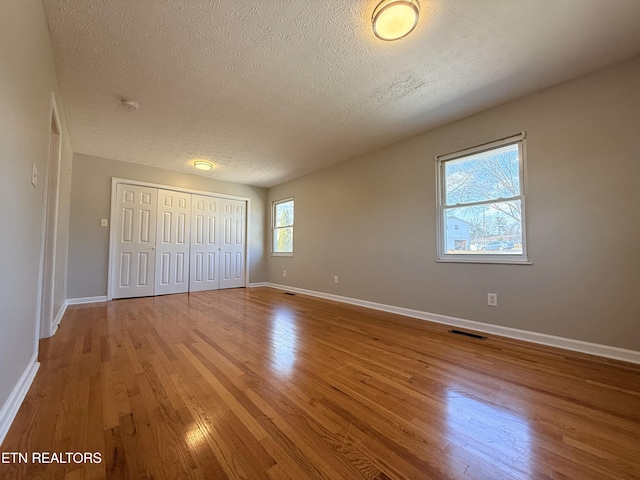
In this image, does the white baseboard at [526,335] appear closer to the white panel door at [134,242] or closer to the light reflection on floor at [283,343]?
the light reflection on floor at [283,343]

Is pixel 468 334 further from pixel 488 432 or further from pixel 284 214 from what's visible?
pixel 284 214

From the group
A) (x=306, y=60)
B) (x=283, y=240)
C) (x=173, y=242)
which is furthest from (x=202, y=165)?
(x=306, y=60)

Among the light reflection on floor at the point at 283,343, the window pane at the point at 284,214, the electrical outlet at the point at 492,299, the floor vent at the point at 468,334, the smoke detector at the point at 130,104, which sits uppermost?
the smoke detector at the point at 130,104

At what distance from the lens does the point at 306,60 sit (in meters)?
2.13

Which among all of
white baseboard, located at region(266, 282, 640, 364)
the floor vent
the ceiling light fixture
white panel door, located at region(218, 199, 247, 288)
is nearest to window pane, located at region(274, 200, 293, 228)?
white panel door, located at region(218, 199, 247, 288)

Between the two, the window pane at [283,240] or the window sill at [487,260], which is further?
the window pane at [283,240]

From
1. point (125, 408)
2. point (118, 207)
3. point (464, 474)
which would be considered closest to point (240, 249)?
point (118, 207)

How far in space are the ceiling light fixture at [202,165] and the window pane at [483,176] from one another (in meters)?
3.73

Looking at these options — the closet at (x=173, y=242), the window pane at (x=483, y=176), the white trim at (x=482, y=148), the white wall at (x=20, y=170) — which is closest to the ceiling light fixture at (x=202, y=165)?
the closet at (x=173, y=242)

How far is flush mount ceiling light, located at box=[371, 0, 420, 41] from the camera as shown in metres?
1.60

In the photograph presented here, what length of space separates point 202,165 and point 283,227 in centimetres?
208

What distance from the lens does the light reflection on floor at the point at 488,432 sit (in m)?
1.10

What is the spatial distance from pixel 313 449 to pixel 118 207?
4.95 metres

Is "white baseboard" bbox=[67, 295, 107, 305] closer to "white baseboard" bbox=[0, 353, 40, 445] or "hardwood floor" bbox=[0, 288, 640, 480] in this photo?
"hardwood floor" bbox=[0, 288, 640, 480]
